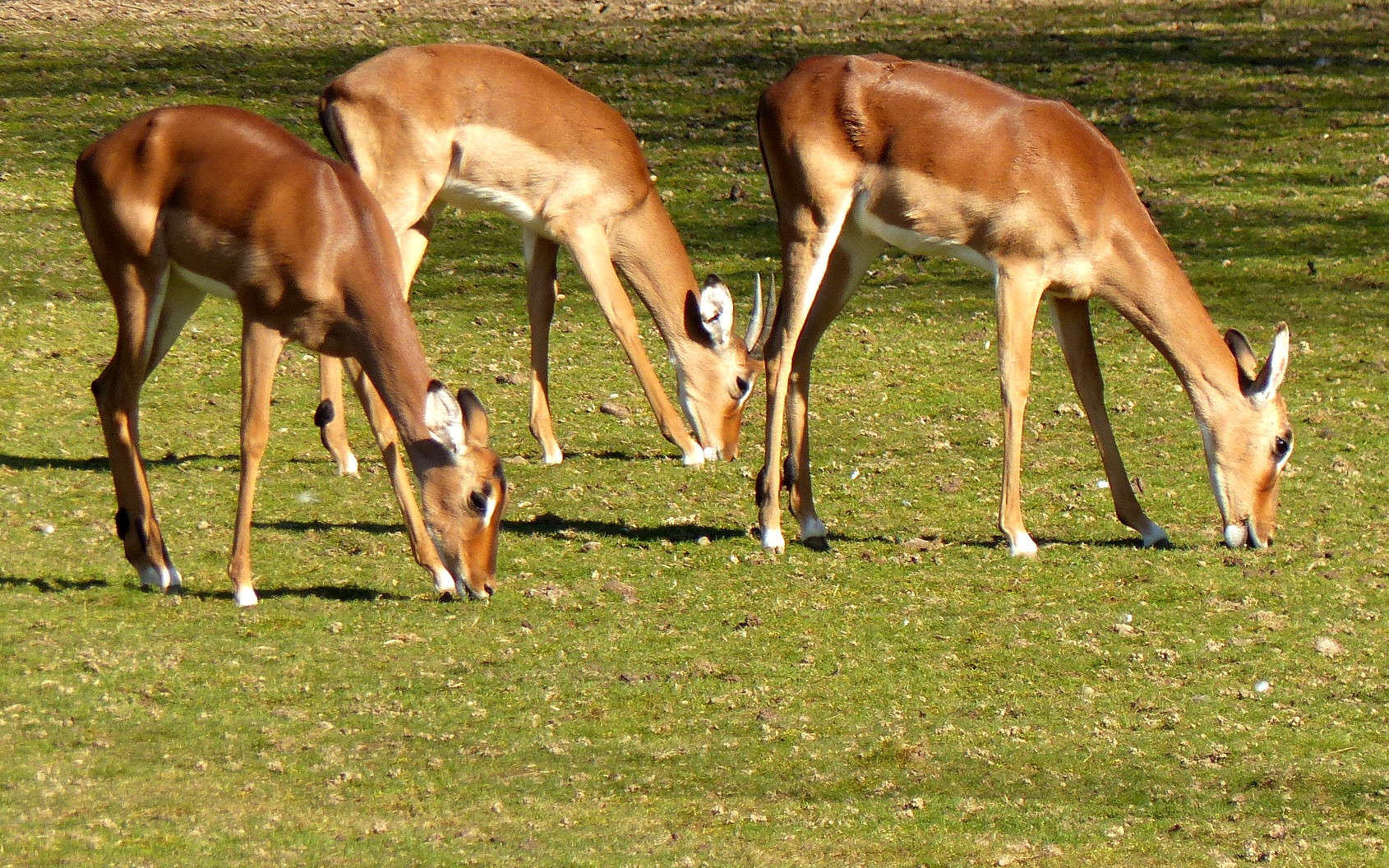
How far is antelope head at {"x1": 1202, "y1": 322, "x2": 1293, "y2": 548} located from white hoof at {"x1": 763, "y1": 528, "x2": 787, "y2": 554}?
7.08 ft

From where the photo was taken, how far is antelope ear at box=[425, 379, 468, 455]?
7.17 m

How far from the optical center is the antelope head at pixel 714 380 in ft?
33.5

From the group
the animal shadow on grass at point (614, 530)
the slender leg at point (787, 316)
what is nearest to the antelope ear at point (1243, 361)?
the slender leg at point (787, 316)

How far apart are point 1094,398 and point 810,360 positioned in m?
1.47

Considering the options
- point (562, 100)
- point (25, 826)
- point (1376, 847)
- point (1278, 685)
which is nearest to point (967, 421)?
point (562, 100)

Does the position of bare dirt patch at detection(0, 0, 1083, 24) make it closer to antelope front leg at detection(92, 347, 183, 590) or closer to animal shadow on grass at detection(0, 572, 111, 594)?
antelope front leg at detection(92, 347, 183, 590)

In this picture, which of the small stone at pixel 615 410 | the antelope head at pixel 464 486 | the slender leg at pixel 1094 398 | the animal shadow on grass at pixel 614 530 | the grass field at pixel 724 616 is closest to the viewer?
the grass field at pixel 724 616

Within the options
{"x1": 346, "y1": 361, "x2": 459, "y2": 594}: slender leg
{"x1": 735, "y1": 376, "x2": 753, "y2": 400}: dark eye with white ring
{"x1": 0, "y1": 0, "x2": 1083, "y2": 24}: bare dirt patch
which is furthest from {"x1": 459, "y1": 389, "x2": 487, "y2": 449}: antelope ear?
{"x1": 0, "y1": 0, "x2": 1083, "y2": 24}: bare dirt patch

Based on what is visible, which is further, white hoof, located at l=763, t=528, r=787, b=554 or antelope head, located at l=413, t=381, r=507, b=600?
white hoof, located at l=763, t=528, r=787, b=554

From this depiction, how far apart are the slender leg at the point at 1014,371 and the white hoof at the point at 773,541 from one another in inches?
42.4

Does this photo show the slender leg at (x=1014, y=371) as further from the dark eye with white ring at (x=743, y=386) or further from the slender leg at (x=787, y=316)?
the dark eye with white ring at (x=743, y=386)

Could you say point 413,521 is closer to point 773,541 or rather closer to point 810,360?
point 773,541

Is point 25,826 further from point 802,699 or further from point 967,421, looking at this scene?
point 967,421

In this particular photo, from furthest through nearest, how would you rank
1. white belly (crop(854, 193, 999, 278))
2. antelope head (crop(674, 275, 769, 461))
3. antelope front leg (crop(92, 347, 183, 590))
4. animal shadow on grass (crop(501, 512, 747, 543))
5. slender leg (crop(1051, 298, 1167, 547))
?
1. antelope head (crop(674, 275, 769, 461))
2. animal shadow on grass (crop(501, 512, 747, 543))
3. slender leg (crop(1051, 298, 1167, 547))
4. white belly (crop(854, 193, 999, 278))
5. antelope front leg (crop(92, 347, 183, 590))
